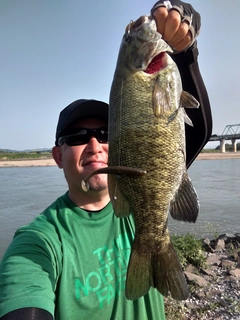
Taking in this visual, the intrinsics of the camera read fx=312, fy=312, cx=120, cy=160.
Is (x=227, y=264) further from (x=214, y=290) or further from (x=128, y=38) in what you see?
(x=128, y=38)

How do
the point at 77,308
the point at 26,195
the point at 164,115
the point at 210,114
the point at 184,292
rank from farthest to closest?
the point at 26,195, the point at 210,114, the point at 77,308, the point at 164,115, the point at 184,292

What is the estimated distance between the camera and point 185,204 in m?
1.92

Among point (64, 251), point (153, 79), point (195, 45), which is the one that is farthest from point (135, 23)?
point (64, 251)

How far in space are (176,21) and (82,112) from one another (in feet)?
3.30

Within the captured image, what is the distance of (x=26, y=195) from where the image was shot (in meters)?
19.5

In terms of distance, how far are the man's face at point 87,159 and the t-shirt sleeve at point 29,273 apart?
613 mm

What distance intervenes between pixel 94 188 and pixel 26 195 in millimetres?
18062

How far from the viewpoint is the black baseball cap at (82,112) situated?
8.39 feet

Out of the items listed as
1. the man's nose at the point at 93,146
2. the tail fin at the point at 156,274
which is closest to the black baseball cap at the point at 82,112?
the man's nose at the point at 93,146

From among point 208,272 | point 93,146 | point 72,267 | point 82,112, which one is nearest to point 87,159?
point 93,146

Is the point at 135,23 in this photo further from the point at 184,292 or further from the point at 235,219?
the point at 235,219

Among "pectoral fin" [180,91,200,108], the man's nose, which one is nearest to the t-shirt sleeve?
the man's nose

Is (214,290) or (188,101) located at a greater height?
(188,101)

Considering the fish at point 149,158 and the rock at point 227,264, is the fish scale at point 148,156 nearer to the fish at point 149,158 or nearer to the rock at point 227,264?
the fish at point 149,158
